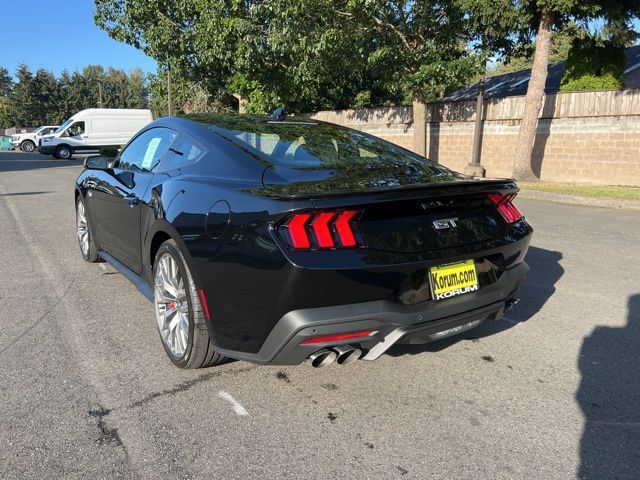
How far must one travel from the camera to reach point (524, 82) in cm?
2127

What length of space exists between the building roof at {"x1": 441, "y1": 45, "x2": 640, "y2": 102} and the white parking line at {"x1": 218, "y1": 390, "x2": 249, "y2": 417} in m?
16.6

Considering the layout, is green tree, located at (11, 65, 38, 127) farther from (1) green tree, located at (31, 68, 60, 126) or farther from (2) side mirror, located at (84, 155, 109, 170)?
(2) side mirror, located at (84, 155, 109, 170)

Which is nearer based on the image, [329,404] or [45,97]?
[329,404]

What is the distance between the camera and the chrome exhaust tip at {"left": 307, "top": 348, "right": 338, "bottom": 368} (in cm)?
250

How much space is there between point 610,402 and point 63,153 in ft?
101

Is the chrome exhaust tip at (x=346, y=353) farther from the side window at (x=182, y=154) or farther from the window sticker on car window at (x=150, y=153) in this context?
the window sticker on car window at (x=150, y=153)

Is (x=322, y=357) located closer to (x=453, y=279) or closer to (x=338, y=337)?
(x=338, y=337)

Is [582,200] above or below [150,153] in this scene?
below

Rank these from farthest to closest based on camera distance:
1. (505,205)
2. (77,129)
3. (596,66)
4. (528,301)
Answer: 1. (77,129)
2. (596,66)
3. (528,301)
4. (505,205)

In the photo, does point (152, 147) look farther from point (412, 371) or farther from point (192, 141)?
point (412, 371)

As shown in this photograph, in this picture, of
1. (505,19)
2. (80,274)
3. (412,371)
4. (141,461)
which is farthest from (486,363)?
(505,19)

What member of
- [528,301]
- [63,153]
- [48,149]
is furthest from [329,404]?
[48,149]

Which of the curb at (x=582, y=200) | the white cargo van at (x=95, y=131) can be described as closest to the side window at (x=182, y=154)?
the curb at (x=582, y=200)

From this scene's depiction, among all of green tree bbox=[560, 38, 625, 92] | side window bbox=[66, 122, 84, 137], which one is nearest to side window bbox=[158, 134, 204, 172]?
green tree bbox=[560, 38, 625, 92]
